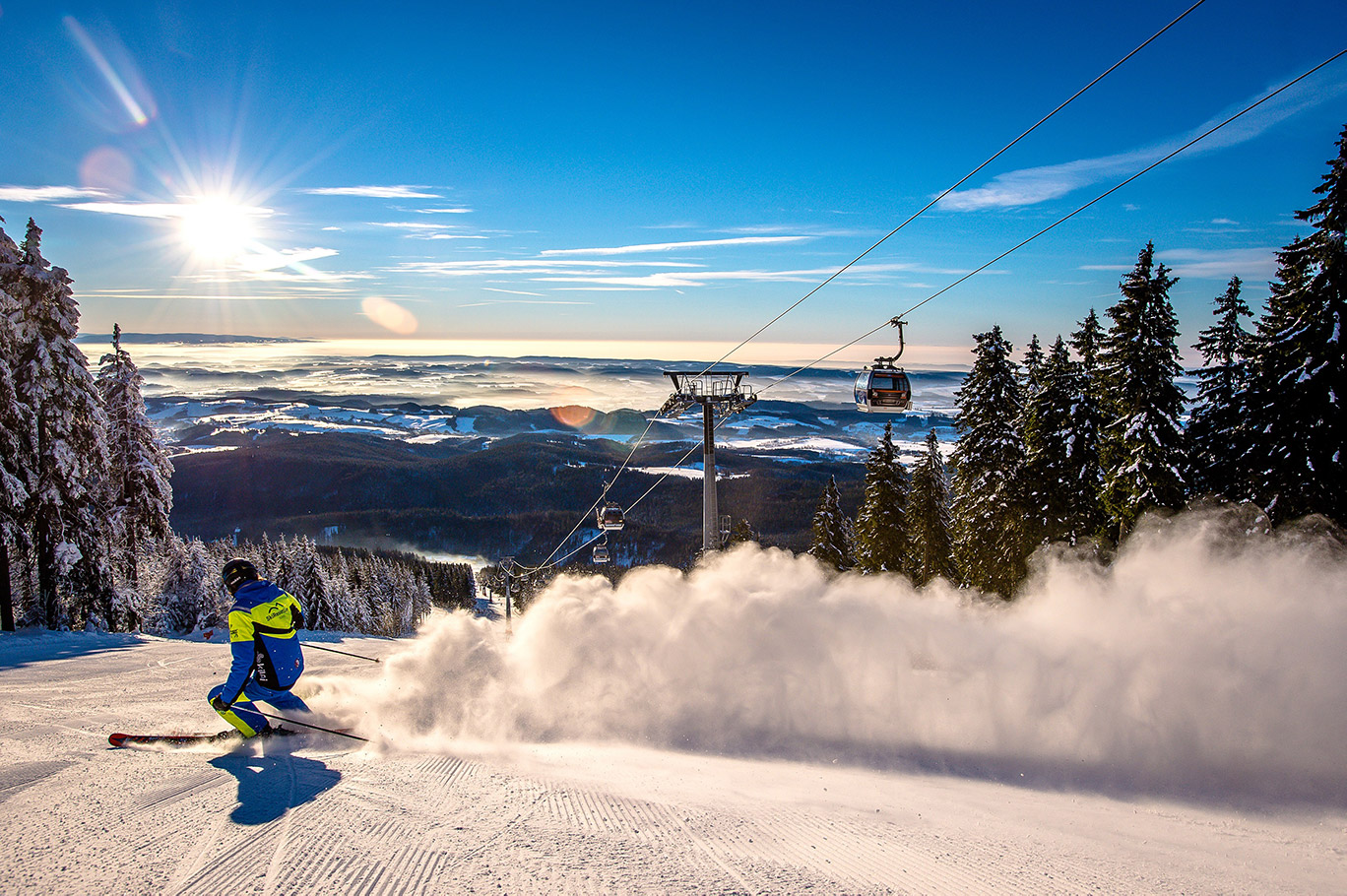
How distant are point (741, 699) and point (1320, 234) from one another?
2057 cm

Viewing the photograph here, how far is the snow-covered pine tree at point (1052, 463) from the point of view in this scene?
2617cm

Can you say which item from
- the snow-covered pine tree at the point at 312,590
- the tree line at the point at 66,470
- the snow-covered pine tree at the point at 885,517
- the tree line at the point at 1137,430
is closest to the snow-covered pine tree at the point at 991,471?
the tree line at the point at 1137,430

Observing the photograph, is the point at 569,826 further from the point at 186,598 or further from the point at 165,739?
the point at 186,598

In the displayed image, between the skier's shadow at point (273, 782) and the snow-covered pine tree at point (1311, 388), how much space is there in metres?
23.3

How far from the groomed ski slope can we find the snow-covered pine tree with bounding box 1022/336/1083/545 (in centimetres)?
2018

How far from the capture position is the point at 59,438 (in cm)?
2173

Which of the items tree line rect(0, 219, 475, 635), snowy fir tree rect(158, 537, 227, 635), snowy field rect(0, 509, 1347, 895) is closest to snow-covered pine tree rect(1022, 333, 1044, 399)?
snowy field rect(0, 509, 1347, 895)

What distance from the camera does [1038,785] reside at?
796cm

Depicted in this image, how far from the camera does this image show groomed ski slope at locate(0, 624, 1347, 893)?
4.38m

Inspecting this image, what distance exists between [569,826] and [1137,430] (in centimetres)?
2366

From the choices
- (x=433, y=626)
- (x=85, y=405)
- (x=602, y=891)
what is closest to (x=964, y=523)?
(x=433, y=626)

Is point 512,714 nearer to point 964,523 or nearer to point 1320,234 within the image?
point 1320,234

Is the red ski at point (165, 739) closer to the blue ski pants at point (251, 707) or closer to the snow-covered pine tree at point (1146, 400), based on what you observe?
the blue ski pants at point (251, 707)

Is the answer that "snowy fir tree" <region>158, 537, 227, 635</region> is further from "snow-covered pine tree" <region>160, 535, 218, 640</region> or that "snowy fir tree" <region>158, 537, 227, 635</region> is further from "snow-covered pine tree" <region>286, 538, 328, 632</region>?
"snow-covered pine tree" <region>286, 538, 328, 632</region>
